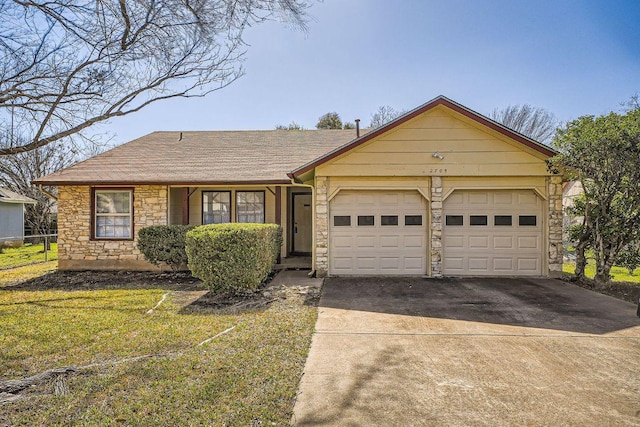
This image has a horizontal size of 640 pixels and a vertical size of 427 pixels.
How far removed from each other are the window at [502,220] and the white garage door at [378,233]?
1774mm

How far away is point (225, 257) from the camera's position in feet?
23.2

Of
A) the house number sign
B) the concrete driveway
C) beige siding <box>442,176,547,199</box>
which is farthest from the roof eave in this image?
the concrete driveway

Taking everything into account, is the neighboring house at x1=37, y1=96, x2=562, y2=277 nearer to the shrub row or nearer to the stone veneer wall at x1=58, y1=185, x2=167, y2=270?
the stone veneer wall at x1=58, y1=185, x2=167, y2=270

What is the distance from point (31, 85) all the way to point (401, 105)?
25.8m

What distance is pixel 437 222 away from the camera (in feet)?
30.2

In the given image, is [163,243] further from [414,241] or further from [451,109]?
[451,109]

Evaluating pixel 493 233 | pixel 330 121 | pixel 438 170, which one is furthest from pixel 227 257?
pixel 330 121

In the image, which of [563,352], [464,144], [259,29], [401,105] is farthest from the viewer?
[401,105]

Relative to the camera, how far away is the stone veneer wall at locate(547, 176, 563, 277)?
9.07 metres

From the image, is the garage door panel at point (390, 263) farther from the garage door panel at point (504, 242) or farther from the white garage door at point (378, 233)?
the garage door panel at point (504, 242)

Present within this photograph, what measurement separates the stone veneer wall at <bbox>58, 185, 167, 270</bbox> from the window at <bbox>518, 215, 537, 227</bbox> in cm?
984

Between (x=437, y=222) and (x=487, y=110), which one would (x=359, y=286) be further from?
(x=487, y=110)

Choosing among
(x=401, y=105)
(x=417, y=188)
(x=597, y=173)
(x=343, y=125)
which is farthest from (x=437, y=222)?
(x=401, y=105)

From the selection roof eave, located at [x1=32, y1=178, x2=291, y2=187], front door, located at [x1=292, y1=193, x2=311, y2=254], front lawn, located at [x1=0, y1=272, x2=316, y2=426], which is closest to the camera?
front lawn, located at [x1=0, y1=272, x2=316, y2=426]
